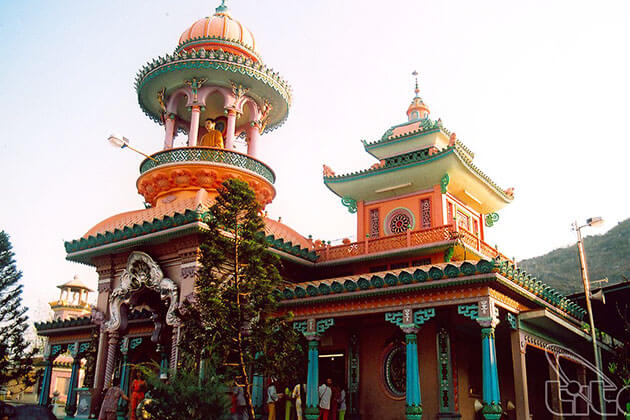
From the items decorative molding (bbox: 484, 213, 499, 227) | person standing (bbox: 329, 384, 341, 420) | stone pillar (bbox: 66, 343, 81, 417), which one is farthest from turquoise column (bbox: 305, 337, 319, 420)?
decorative molding (bbox: 484, 213, 499, 227)

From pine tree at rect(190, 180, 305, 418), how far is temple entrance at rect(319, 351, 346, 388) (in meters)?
5.28

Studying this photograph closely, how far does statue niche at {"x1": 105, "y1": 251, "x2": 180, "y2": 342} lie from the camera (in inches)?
664

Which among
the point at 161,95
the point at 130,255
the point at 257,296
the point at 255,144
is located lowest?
the point at 257,296

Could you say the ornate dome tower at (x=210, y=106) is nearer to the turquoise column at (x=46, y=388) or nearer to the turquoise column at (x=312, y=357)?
the turquoise column at (x=312, y=357)

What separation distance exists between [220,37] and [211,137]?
153 inches

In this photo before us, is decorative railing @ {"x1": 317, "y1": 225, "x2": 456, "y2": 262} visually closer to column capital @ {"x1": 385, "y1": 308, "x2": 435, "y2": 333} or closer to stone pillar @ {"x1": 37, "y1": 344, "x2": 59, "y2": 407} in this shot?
column capital @ {"x1": 385, "y1": 308, "x2": 435, "y2": 333}

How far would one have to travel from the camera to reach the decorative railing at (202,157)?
64.8 feet

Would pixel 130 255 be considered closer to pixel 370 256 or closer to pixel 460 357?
pixel 370 256

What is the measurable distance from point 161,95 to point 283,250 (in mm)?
7909


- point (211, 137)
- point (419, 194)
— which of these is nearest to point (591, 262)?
point (419, 194)

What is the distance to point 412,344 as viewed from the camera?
49.1 feet

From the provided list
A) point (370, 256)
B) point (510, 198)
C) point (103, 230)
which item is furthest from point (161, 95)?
point (510, 198)

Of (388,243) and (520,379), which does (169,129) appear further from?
(520,379)

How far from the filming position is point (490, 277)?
14.0 meters
